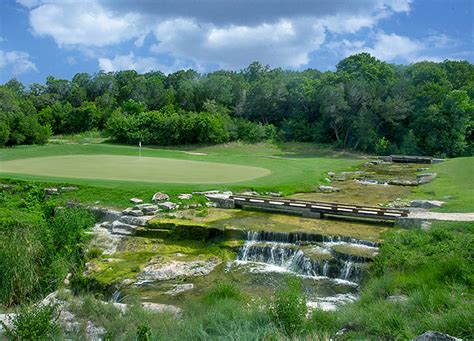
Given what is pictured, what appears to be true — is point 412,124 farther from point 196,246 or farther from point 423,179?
point 196,246

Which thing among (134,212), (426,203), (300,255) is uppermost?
(426,203)

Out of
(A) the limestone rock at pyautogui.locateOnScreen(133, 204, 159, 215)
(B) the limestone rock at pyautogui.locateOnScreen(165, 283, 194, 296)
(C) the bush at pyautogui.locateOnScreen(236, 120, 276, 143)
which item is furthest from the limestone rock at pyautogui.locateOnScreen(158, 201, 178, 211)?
(C) the bush at pyautogui.locateOnScreen(236, 120, 276, 143)

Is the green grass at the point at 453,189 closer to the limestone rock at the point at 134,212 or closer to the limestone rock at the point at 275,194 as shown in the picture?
the limestone rock at the point at 275,194

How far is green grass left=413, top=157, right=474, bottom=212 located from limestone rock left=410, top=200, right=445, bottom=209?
1.36 ft

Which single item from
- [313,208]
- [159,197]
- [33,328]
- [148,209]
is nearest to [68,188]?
[159,197]

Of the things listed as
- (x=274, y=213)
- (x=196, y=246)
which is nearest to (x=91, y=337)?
(x=196, y=246)

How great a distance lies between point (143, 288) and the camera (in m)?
14.1

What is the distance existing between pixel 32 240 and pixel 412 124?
52311mm

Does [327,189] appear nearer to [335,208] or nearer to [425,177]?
[335,208]

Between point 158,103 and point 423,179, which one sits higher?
point 158,103

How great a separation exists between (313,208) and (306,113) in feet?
167

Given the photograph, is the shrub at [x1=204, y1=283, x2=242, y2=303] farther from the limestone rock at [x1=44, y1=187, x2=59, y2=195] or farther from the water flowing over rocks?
the limestone rock at [x1=44, y1=187, x2=59, y2=195]

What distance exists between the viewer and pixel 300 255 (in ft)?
53.4

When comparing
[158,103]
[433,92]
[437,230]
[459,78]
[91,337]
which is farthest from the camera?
[158,103]
